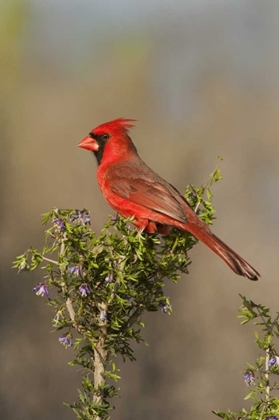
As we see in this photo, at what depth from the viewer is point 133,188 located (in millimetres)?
2232

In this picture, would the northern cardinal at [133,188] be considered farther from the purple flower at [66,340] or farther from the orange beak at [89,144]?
the purple flower at [66,340]

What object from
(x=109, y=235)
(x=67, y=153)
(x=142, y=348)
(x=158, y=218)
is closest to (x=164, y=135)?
(x=67, y=153)

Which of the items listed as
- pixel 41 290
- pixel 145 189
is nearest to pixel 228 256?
pixel 145 189

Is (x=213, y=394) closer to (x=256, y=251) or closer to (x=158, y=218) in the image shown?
(x=256, y=251)

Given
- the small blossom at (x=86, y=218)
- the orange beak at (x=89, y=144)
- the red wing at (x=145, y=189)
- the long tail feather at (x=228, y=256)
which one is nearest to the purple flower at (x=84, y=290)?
the small blossom at (x=86, y=218)

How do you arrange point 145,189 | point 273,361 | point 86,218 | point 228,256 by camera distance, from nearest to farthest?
point 273,361
point 86,218
point 228,256
point 145,189

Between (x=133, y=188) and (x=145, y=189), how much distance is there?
0.15 ft

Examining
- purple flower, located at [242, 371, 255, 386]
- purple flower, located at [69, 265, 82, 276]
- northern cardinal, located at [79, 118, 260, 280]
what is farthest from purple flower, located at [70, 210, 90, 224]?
northern cardinal, located at [79, 118, 260, 280]

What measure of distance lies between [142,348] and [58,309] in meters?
2.90

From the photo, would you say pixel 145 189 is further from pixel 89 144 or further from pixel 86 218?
pixel 86 218

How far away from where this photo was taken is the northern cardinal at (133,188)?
1.92m

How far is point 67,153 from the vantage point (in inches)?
193

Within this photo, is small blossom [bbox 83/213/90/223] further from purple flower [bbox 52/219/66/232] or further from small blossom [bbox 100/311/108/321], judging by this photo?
small blossom [bbox 100/311/108/321]

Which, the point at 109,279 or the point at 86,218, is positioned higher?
the point at 86,218
